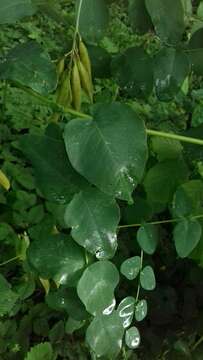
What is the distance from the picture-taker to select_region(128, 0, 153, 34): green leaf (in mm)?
899

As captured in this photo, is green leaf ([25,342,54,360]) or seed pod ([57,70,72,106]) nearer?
seed pod ([57,70,72,106])

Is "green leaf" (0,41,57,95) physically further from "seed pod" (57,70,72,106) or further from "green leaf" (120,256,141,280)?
"green leaf" (120,256,141,280)

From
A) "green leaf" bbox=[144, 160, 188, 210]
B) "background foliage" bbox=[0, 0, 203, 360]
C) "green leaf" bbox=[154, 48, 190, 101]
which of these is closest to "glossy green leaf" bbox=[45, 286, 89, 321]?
"background foliage" bbox=[0, 0, 203, 360]

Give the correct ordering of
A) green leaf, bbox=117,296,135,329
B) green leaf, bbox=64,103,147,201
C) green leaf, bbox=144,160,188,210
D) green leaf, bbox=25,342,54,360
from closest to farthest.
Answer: green leaf, bbox=64,103,147,201 → green leaf, bbox=117,296,135,329 → green leaf, bbox=144,160,188,210 → green leaf, bbox=25,342,54,360

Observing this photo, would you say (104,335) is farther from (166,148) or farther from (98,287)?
(166,148)

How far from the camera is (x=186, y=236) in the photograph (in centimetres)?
85

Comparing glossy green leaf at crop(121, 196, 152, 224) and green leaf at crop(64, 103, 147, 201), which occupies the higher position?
green leaf at crop(64, 103, 147, 201)

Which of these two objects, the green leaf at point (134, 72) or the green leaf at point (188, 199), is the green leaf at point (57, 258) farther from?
the green leaf at point (134, 72)

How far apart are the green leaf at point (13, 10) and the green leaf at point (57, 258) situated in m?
0.28

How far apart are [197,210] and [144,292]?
3.10ft

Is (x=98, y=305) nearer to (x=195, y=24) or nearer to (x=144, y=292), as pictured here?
(x=195, y=24)

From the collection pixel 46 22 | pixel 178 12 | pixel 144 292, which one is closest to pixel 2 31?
pixel 46 22

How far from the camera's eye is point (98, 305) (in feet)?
2.51

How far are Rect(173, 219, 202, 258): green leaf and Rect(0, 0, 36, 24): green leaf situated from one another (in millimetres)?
351
